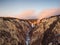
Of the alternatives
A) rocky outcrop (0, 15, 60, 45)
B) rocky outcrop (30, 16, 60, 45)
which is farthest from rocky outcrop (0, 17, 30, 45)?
rocky outcrop (30, 16, 60, 45)

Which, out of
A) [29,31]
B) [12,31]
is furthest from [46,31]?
[12,31]

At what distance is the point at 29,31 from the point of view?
12.1ft

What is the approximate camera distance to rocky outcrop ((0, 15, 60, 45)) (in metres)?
3.56

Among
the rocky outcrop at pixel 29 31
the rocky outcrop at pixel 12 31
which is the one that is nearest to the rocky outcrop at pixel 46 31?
the rocky outcrop at pixel 29 31

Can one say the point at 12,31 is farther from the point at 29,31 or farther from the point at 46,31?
the point at 46,31

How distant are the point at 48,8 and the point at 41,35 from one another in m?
0.58

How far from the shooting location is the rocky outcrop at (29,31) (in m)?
3.56

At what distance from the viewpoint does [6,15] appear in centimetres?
368

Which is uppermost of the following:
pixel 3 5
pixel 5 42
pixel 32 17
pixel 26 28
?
pixel 3 5

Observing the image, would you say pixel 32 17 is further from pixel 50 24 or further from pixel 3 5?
pixel 3 5

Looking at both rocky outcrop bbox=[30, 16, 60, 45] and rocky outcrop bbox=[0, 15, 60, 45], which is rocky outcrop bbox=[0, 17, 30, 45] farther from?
rocky outcrop bbox=[30, 16, 60, 45]

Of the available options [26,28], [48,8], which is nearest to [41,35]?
[26,28]

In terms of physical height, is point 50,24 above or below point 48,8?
below

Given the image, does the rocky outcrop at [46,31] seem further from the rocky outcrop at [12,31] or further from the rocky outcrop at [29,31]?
the rocky outcrop at [12,31]
